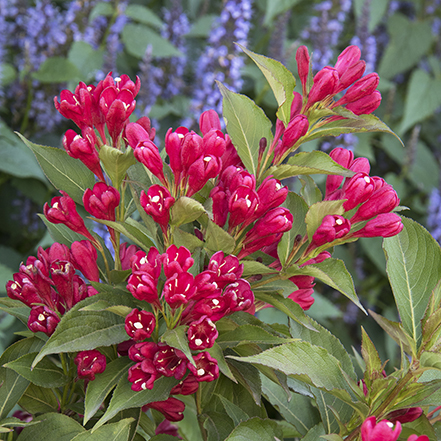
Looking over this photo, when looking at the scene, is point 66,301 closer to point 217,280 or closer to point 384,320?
point 217,280

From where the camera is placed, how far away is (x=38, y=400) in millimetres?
339

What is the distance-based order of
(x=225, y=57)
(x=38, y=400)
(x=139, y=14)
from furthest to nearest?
(x=139, y=14) < (x=225, y=57) < (x=38, y=400)

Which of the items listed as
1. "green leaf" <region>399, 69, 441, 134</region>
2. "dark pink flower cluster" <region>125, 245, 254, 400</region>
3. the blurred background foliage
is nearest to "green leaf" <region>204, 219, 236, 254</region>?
"dark pink flower cluster" <region>125, 245, 254, 400</region>

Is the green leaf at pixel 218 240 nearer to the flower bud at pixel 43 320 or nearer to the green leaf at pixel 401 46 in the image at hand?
the flower bud at pixel 43 320

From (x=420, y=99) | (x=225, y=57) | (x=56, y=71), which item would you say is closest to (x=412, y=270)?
(x=225, y=57)

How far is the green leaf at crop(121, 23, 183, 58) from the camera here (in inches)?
47.8

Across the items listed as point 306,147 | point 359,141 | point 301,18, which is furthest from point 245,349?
point 301,18

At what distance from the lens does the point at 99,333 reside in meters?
0.29

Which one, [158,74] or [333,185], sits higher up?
[333,185]

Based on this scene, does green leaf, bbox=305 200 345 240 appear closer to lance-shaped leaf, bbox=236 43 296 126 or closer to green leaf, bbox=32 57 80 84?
lance-shaped leaf, bbox=236 43 296 126

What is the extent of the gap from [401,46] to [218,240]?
1.52 metres

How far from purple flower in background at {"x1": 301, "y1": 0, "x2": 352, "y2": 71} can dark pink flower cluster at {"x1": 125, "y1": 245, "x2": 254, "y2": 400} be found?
1041 mm

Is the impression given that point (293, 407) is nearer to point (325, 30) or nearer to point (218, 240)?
point (218, 240)

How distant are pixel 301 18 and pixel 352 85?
59.1 inches
